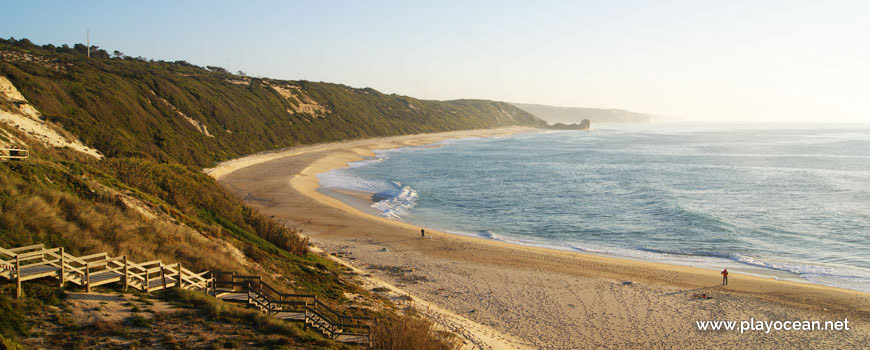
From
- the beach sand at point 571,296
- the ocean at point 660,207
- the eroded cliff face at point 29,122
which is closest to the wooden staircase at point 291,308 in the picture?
the beach sand at point 571,296

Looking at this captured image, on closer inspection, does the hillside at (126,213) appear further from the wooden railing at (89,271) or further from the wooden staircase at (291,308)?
the wooden staircase at (291,308)

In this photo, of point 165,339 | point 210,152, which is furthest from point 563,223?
point 210,152

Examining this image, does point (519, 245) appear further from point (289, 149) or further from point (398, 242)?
Answer: point (289, 149)

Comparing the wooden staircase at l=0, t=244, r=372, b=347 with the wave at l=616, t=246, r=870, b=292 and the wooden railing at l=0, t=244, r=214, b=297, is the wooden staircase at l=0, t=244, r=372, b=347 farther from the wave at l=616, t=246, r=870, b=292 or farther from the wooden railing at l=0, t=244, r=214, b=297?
the wave at l=616, t=246, r=870, b=292

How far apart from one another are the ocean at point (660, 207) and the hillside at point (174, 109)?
52.4 ft

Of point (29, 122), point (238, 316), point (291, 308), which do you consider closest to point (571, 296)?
point (291, 308)

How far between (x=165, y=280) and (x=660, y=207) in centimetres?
3573

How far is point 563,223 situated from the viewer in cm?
3512

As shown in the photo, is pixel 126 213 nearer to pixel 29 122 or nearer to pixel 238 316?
pixel 238 316

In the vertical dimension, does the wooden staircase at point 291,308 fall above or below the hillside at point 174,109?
below

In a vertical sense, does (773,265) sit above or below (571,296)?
above

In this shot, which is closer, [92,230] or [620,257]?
[92,230]

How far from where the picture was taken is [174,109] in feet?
210

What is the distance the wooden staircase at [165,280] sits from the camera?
10852 millimetres
